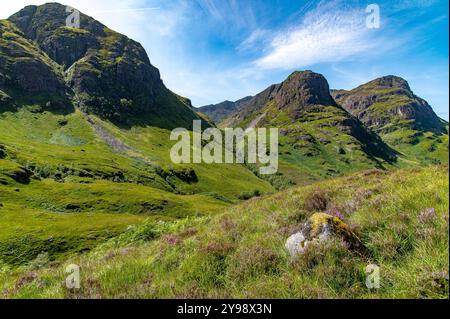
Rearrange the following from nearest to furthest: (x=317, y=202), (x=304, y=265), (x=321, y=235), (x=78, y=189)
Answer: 1. (x=304, y=265)
2. (x=321, y=235)
3. (x=317, y=202)
4. (x=78, y=189)

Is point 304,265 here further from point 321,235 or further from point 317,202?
point 317,202

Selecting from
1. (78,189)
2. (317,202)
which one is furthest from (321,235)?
(78,189)

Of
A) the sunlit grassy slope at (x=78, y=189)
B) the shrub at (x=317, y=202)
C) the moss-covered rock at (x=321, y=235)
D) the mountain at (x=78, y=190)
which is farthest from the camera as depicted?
the sunlit grassy slope at (x=78, y=189)

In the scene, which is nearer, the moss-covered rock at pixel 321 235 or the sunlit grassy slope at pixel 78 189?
the moss-covered rock at pixel 321 235

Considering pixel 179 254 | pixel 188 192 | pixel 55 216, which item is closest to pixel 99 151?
pixel 188 192

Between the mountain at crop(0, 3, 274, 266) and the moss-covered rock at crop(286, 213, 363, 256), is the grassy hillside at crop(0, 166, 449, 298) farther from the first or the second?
the mountain at crop(0, 3, 274, 266)

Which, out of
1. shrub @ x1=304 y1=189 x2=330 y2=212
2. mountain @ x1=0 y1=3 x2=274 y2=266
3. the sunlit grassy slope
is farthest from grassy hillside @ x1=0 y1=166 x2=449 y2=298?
the sunlit grassy slope

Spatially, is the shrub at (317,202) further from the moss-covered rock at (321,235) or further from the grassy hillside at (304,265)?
the moss-covered rock at (321,235)

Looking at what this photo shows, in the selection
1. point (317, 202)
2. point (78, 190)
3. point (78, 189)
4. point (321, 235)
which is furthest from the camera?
point (78, 189)

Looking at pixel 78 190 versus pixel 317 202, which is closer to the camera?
pixel 317 202

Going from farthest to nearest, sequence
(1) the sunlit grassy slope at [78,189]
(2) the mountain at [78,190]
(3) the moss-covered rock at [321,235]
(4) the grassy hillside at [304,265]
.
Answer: (1) the sunlit grassy slope at [78,189]
(2) the mountain at [78,190]
(3) the moss-covered rock at [321,235]
(4) the grassy hillside at [304,265]

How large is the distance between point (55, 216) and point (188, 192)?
80116mm

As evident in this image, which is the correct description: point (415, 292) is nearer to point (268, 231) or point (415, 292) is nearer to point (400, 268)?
point (400, 268)

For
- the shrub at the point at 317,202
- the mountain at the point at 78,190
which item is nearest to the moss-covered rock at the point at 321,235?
the shrub at the point at 317,202
